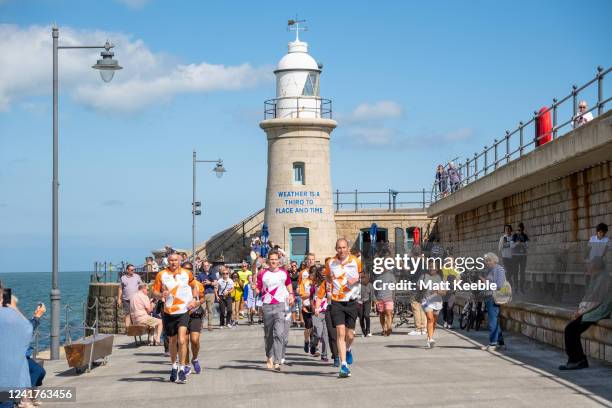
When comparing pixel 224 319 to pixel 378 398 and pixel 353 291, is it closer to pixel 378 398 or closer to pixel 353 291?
pixel 353 291

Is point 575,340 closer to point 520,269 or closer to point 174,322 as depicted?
point 174,322

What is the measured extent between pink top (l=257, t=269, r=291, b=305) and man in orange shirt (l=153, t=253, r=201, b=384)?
1441mm

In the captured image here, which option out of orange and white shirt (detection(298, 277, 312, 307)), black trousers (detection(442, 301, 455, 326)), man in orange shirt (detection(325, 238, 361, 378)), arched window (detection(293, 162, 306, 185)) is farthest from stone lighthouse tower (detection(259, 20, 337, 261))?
man in orange shirt (detection(325, 238, 361, 378))

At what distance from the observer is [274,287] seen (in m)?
16.2

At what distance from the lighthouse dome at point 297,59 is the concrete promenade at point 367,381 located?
1175 inches

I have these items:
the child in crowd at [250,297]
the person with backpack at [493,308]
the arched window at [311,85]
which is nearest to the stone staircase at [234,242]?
the arched window at [311,85]

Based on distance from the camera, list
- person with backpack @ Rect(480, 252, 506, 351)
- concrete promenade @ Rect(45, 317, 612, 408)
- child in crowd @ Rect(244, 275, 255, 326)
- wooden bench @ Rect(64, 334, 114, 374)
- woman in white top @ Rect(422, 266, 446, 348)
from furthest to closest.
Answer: child in crowd @ Rect(244, 275, 255, 326)
woman in white top @ Rect(422, 266, 446, 348)
person with backpack @ Rect(480, 252, 506, 351)
wooden bench @ Rect(64, 334, 114, 374)
concrete promenade @ Rect(45, 317, 612, 408)

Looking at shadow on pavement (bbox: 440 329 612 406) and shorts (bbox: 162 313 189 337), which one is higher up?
shorts (bbox: 162 313 189 337)

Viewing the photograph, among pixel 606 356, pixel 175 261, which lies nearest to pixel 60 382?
pixel 175 261

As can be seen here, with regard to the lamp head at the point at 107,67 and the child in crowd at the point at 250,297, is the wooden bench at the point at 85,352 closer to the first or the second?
the lamp head at the point at 107,67

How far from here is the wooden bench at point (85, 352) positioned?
53.5 ft

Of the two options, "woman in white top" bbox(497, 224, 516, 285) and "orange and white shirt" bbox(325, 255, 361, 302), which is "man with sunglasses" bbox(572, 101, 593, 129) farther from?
"orange and white shirt" bbox(325, 255, 361, 302)

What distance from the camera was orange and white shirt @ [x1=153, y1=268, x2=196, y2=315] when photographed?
14.9 meters

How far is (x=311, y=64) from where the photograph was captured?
49094 millimetres
